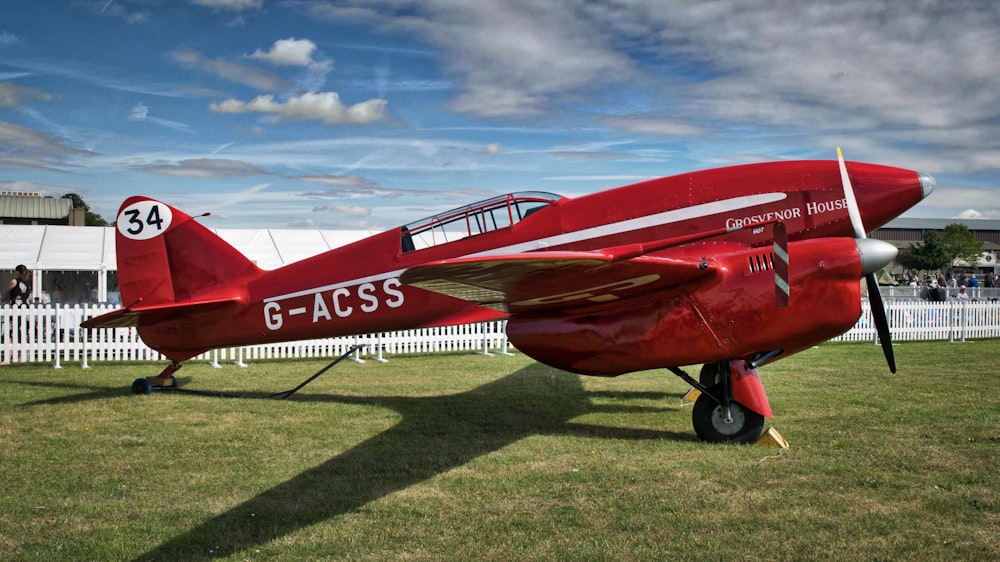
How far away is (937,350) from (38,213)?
54281 millimetres

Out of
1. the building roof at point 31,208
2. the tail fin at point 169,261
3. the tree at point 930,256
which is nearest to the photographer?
the tail fin at point 169,261

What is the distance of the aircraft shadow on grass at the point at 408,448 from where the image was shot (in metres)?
4.59

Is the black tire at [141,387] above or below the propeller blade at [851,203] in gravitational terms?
below

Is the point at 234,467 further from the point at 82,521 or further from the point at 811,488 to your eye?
the point at 811,488

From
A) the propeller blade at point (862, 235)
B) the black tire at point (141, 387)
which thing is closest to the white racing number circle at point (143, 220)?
the black tire at point (141, 387)

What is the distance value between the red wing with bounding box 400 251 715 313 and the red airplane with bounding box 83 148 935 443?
0.06 feet

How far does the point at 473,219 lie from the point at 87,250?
17839 millimetres

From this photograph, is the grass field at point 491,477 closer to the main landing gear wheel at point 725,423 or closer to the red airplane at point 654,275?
the main landing gear wheel at point 725,423

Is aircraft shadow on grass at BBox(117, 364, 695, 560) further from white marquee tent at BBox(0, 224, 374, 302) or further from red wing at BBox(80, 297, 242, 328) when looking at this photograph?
white marquee tent at BBox(0, 224, 374, 302)

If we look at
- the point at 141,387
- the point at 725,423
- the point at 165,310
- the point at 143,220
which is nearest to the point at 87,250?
the point at 143,220

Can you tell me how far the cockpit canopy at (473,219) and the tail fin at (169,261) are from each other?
2.77 m

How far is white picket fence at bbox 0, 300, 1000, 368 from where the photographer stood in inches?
544

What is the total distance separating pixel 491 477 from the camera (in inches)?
230

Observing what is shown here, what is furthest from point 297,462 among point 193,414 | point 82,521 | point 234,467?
point 193,414
